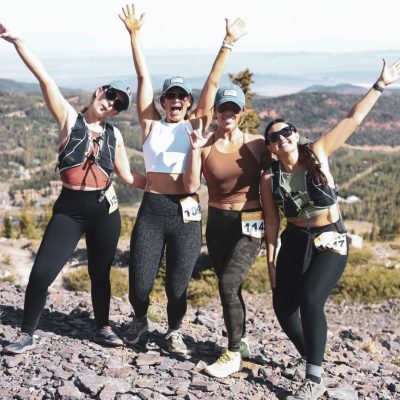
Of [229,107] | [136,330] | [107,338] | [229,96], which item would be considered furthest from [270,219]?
[107,338]

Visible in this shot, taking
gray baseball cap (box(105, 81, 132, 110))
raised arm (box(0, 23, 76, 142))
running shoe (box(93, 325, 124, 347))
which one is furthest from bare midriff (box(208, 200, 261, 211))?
running shoe (box(93, 325, 124, 347))

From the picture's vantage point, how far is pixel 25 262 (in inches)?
932

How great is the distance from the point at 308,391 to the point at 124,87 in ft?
11.8

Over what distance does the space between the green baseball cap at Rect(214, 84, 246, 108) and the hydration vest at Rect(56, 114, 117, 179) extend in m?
1.27

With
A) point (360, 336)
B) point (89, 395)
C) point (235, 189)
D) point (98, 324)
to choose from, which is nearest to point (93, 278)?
point (98, 324)

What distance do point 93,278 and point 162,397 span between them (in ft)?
5.47

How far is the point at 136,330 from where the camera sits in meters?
6.56

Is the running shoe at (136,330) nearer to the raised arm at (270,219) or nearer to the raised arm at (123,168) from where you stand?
the raised arm at (123,168)

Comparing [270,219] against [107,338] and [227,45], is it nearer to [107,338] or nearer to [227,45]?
[227,45]

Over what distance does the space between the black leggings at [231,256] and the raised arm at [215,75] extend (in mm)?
1054

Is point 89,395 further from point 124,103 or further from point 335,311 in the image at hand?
point 335,311

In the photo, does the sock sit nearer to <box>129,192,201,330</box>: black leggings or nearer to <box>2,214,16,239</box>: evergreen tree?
<box>129,192,201,330</box>: black leggings

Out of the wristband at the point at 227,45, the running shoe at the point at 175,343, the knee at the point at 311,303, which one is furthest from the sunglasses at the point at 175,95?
the running shoe at the point at 175,343

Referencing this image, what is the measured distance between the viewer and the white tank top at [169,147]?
585 centimetres
